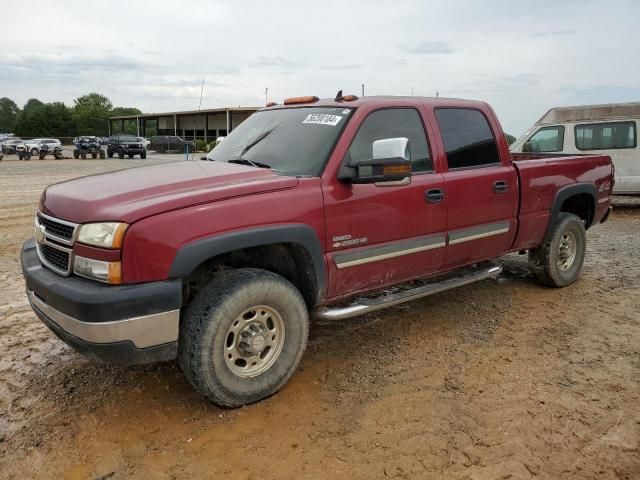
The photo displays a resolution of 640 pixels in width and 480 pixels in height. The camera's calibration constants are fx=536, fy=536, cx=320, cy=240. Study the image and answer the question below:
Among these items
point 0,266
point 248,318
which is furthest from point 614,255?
point 0,266

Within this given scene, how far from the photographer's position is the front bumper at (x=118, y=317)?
9.02 feet

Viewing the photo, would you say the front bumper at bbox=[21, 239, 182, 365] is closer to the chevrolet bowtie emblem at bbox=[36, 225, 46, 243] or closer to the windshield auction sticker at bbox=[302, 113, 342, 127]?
the chevrolet bowtie emblem at bbox=[36, 225, 46, 243]

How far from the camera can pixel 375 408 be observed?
10.8ft

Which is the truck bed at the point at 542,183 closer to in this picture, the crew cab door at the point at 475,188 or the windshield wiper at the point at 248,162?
the crew cab door at the point at 475,188

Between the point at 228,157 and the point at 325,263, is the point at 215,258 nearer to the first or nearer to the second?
the point at 325,263

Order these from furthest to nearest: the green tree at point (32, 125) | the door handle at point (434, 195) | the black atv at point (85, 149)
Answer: the green tree at point (32, 125), the black atv at point (85, 149), the door handle at point (434, 195)

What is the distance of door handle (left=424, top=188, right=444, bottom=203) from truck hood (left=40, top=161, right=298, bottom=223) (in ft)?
3.83

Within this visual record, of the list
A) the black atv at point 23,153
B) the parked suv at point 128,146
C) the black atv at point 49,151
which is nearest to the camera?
the parked suv at point 128,146

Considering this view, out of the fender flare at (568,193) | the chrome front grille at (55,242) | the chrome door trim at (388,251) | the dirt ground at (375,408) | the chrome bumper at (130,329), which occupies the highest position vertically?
the fender flare at (568,193)

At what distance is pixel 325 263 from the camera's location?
3516 mm

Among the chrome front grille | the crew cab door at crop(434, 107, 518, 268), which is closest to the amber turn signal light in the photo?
the crew cab door at crop(434, 107, 518, 268)

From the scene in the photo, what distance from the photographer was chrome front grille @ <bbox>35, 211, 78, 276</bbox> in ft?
9.86

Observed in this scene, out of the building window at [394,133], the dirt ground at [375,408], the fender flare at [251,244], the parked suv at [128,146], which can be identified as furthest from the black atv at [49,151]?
the fender flare at [251,244]

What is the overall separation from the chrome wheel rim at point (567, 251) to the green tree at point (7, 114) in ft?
380
